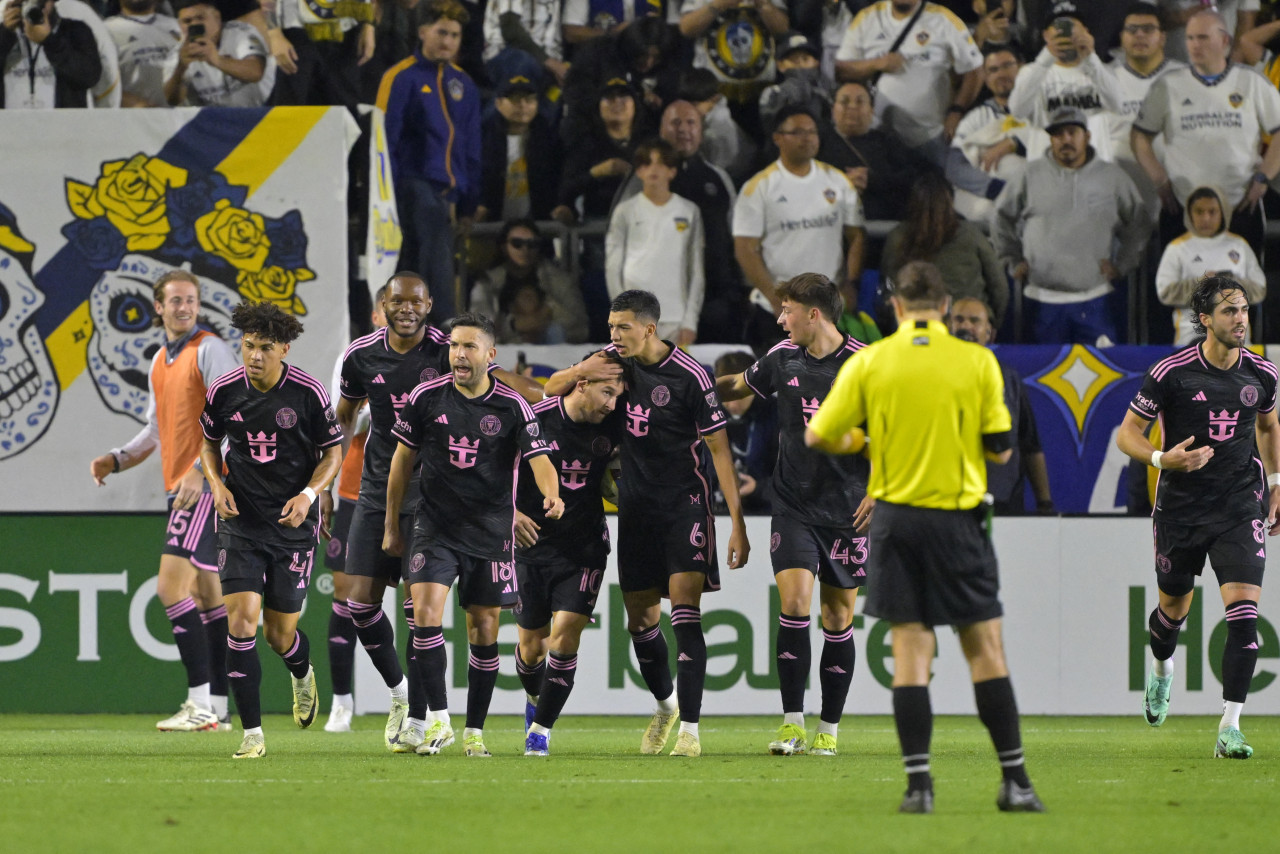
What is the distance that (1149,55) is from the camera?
14.0 metres

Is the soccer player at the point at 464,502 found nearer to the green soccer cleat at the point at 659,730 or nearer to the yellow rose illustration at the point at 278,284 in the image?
the green soccer cleat at the point at 659,730

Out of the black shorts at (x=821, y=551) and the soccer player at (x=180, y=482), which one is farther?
the soccer player at (x=180, y=482)

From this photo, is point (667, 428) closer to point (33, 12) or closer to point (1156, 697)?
point (1156, 697)

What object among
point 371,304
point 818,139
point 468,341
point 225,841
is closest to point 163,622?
point 371,304

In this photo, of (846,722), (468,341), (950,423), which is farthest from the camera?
(846,722)

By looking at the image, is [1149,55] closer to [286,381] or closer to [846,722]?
[846,722]

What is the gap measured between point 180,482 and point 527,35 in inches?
220

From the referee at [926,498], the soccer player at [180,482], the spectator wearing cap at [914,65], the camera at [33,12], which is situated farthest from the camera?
the spectator wearing cap at [914,65]

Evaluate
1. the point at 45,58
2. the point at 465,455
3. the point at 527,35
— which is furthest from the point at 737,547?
the point at 45,58

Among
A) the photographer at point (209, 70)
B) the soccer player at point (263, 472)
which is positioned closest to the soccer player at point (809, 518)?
the soccer player at point (263, 472)

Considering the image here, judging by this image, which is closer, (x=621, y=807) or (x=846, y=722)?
(x=621, y=807)

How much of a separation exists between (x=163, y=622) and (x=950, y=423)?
7.86 m

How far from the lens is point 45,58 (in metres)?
13.0

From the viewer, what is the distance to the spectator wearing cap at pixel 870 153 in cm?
1361
